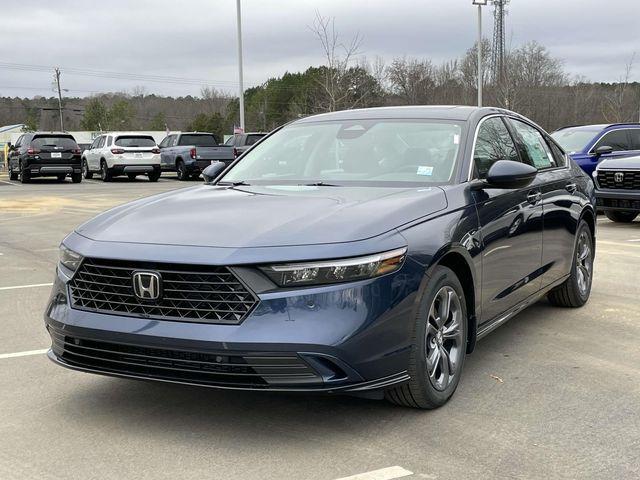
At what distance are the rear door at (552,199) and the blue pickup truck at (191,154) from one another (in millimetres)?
22003

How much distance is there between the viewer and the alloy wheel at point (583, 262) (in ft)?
20.4

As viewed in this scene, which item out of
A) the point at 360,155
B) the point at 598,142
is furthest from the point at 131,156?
the point at 360,155

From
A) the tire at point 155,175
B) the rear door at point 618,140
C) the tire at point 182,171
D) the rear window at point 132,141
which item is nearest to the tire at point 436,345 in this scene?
the rear door at point 618,140

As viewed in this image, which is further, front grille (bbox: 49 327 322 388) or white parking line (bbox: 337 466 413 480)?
front grille (bbox: 49 327 322 388)

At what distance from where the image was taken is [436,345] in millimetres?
3848

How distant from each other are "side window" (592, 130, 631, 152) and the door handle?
32.7 feet

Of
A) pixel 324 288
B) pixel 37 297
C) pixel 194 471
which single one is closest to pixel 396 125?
pixel 324 288

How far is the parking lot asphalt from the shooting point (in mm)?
3209

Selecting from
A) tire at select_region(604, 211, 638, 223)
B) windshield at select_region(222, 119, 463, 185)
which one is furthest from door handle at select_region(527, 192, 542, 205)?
tire at select_region(604, 211, 638, 223)

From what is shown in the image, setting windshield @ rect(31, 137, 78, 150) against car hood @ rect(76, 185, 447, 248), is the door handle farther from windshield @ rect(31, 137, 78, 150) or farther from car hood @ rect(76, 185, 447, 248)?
windshield @ rect(31, 137, 78, 150)

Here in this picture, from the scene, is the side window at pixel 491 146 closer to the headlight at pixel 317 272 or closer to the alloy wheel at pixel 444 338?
the alloy wheel at pixel 444 338

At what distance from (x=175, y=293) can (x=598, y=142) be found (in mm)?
12768

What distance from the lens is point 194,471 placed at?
317 centimetres

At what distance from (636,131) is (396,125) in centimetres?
1156
